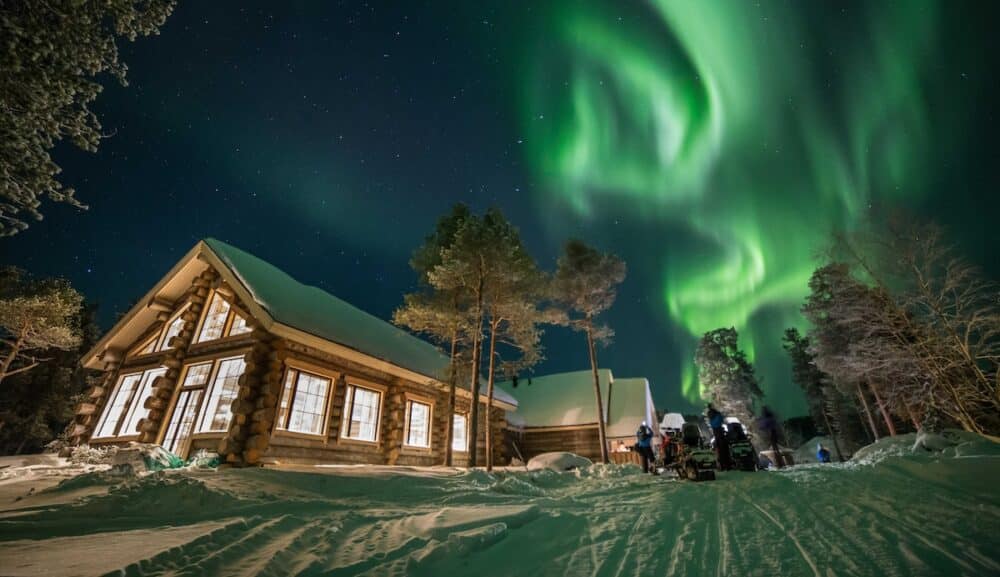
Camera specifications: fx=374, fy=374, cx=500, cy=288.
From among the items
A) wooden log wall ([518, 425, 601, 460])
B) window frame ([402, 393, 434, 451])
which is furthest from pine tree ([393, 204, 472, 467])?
wooden log wall ([518, 425, 601, 460])

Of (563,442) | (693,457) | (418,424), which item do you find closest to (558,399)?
(563,442)

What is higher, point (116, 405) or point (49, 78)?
point (49, 78)

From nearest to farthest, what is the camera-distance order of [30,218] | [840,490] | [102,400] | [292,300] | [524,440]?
[840,490] < [30,218] < [292,300] < [102,400] < [524,440]

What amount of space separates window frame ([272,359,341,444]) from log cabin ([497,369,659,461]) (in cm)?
1435

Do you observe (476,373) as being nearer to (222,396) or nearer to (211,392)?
(222,396)

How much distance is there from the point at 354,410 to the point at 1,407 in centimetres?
3558

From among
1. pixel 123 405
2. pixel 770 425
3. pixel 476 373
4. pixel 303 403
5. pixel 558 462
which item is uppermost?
pixel 476 373

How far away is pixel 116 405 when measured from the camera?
45.5 ft

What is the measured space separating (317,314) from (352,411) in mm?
3623

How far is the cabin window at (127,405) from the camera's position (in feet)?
42.3

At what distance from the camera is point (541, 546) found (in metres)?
3.35

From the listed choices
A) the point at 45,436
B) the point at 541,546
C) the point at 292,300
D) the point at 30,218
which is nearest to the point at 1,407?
the point at 45,436

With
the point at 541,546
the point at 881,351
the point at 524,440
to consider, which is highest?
the point at 881,351

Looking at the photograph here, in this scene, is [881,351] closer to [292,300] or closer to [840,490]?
[840,490]
